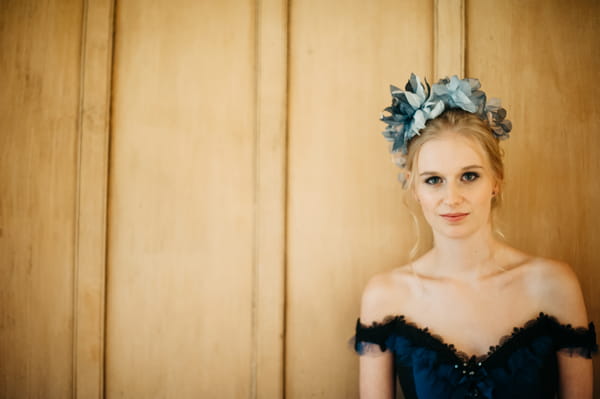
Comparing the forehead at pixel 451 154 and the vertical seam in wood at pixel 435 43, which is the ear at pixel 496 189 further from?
the vertical seam in wood at pixel 435 43

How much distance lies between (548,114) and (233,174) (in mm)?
1605

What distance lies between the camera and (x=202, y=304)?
1.88 meters

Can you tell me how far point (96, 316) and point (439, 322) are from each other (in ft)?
5.15

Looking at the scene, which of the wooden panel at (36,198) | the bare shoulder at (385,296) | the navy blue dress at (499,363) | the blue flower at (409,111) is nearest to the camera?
the navy blue dress at (499,363)

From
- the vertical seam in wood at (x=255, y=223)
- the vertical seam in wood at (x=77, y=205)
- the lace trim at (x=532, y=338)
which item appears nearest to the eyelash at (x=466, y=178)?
the lace trim at (x=532, y=338)

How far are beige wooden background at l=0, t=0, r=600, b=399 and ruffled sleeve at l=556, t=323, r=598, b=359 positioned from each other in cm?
55

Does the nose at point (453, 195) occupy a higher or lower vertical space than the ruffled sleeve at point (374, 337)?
higher

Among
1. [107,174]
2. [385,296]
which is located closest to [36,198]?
[107,174]

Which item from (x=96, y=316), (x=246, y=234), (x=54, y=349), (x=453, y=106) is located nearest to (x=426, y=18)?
(x=453, y=106)

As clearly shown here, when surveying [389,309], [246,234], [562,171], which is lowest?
[389,309]

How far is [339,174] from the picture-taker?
1913 mm

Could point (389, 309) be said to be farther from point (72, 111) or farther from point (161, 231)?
point (72, 111)

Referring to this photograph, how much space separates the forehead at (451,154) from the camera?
4.57 feet

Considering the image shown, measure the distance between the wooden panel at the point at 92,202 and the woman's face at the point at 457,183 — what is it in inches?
59.5
